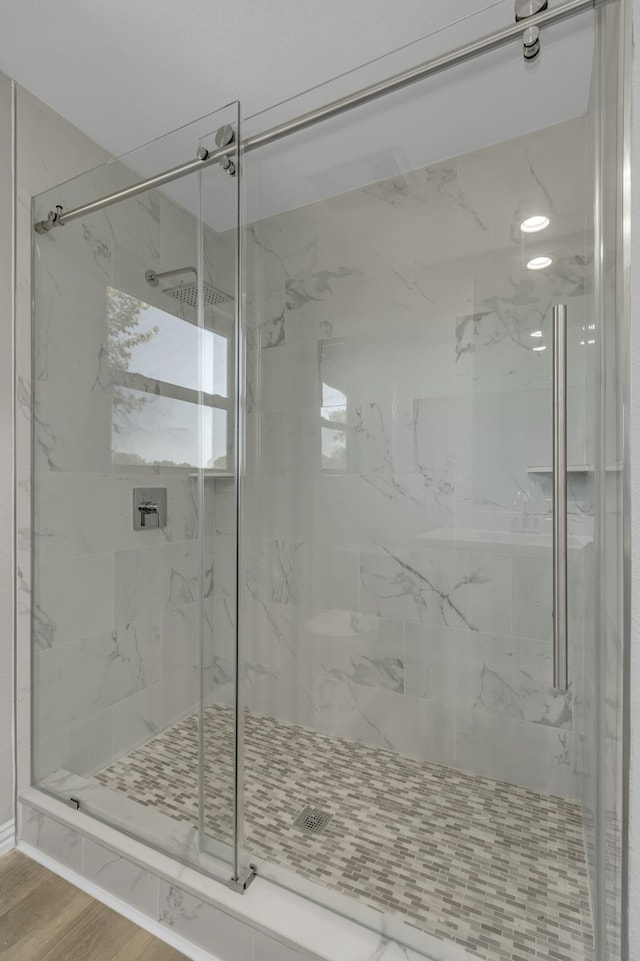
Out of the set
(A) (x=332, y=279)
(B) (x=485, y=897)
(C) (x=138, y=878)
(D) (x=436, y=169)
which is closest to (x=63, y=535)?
(C) (x=138, y=878)

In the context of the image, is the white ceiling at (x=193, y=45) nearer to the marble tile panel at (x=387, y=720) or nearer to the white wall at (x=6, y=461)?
the white wall at (x=6, y=461)

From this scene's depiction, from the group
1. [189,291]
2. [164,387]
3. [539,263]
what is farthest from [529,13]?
[164,387]

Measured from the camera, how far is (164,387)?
1.41m

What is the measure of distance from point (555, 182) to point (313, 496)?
50.3 inches

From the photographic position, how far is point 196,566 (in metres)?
1.34

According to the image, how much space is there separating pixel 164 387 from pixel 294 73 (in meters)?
1.02

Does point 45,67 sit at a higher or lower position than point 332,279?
higher

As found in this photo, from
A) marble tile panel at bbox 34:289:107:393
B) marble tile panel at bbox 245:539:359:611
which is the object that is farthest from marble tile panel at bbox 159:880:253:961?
marble tile panel at bbox 34:289:107:393

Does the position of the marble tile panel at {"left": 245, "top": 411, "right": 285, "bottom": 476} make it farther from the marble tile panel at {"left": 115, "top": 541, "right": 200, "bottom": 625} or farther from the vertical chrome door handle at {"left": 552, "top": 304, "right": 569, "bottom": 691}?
the vertical chrome door handle at {"left": 552, "top": 304, "right": 569, "bottom": 691}

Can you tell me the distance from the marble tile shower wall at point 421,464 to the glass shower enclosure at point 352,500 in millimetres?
11

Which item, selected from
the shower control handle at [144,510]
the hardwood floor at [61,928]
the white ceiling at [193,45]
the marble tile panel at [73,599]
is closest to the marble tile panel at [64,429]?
the shower control handle at [144,510]

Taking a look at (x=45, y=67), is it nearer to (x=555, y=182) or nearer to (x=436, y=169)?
(x=436, y=169)

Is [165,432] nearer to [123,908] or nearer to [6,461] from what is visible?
[6,461]

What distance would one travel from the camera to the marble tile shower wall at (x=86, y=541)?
4.92ft
